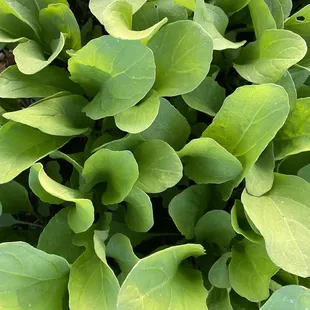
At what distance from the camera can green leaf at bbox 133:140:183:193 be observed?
1.67 feet

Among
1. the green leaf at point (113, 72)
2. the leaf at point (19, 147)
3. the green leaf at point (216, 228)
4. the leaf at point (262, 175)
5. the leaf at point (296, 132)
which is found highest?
the green leaf at point (113, 72)

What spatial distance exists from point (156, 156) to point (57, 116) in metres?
0.11

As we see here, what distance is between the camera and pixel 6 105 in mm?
587

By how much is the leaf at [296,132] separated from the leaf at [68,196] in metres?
0.21

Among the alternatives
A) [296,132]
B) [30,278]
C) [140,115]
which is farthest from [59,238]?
[296,132]

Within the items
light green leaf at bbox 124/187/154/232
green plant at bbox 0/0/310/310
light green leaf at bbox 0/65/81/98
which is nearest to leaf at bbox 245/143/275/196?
green plant at bbox 0/0/310/310

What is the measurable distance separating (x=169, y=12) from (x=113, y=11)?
0.09 meters

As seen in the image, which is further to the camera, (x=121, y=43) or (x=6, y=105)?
(x=6, y=105)

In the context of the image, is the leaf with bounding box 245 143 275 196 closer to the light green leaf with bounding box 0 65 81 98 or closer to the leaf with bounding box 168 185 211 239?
the leaf with bounding box 168 185 211 239

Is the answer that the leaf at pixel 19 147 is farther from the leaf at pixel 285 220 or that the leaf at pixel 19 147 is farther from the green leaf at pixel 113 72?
the leaf at pixel 285 220

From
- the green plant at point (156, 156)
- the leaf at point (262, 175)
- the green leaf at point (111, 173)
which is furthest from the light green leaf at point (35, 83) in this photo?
the leaf at point (262, 175)

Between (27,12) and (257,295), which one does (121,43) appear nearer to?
(27,12)

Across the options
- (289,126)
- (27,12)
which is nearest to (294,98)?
(289,126)

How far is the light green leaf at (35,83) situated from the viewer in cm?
54
